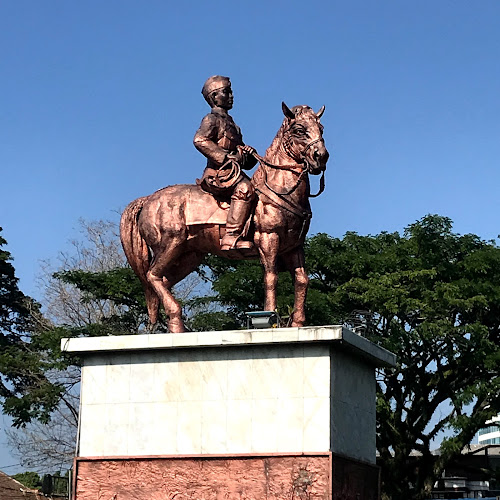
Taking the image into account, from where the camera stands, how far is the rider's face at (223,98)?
514 inches

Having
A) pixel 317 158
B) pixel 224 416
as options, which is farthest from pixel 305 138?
pixel 224 416

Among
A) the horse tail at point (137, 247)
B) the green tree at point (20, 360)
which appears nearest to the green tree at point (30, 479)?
the green tree at point (20, 360)

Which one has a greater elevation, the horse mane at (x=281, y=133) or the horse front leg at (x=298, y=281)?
the horse mane at (x=281, y=133)

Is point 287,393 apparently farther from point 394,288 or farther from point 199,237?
point 394,288

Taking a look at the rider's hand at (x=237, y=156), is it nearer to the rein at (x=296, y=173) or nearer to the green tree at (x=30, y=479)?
the rein at (x=296, y=173)

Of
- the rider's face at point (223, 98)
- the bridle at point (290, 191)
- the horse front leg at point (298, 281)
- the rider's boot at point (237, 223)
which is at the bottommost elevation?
the horse front leg at point (298, 281)

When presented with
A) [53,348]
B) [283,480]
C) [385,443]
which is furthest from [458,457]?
[283,480]

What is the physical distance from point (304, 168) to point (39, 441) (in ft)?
68.3

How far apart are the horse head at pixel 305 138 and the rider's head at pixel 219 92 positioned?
1.03 meters

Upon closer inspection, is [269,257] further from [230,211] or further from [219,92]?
[219,92]

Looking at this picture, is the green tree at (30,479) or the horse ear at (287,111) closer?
the horse ear at (287,111)

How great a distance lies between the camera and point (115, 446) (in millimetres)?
11984

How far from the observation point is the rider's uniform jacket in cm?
1266

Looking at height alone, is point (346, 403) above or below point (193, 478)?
above
